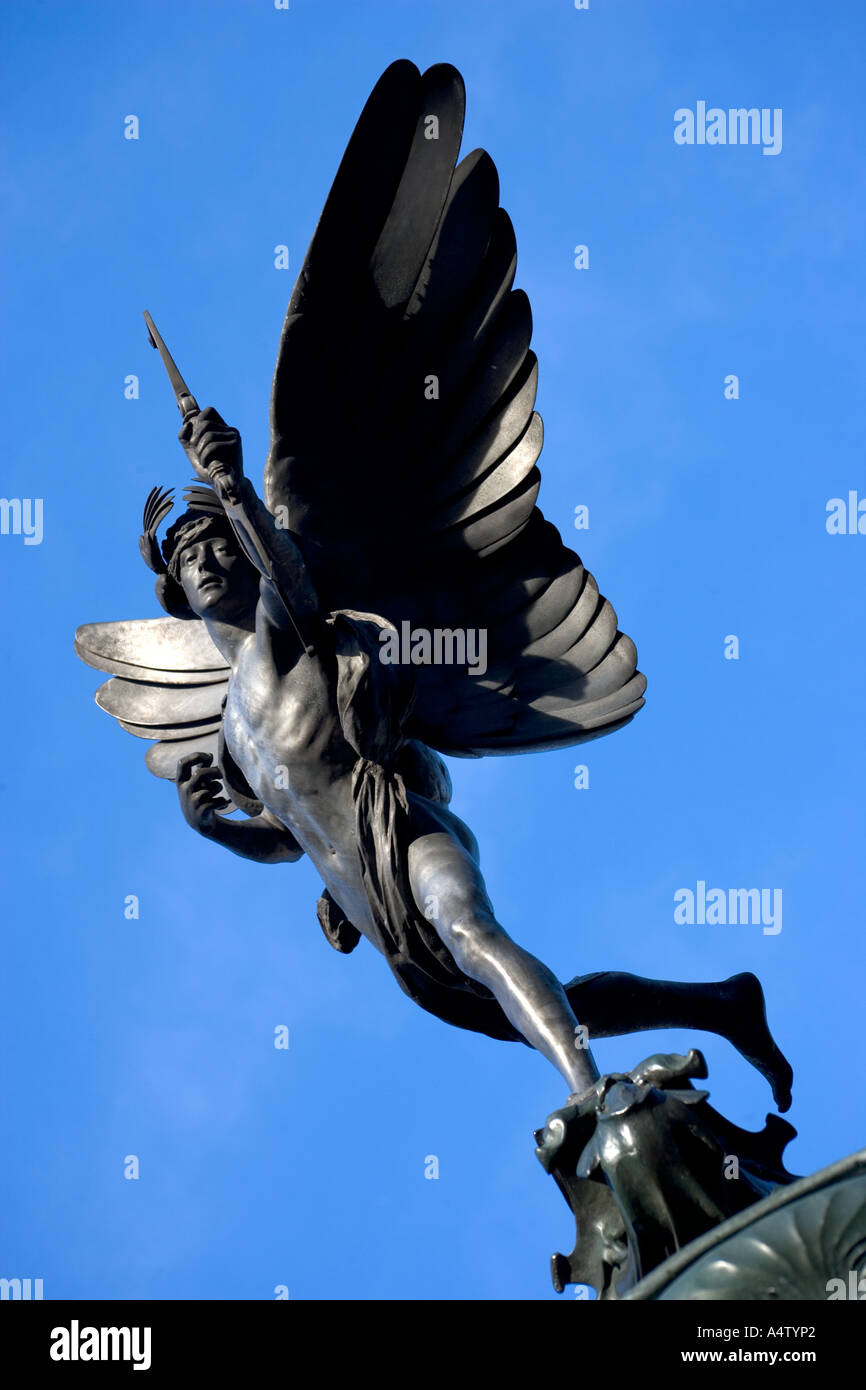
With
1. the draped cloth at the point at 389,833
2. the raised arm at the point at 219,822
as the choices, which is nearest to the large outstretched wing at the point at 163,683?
the raised arm at the point at 219,822

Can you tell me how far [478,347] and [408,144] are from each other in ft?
4.41

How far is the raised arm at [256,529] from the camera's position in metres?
11.0

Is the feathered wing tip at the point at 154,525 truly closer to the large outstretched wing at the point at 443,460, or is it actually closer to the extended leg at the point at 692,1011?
the large outstretched wing at the point at 443,460

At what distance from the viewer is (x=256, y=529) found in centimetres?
1127

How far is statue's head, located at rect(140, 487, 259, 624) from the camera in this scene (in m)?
12.4

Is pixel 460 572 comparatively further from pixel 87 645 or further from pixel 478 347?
pixel 87 645

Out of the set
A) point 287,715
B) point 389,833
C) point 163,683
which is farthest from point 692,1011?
point 163,683

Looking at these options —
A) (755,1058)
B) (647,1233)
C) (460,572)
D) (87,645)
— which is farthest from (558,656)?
(647,1233)

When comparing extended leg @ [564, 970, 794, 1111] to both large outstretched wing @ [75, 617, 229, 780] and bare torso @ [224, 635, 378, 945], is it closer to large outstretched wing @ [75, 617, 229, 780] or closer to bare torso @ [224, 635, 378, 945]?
bare torso @ [224, 635, 378, 945]

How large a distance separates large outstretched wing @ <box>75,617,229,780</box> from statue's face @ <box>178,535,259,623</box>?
160cm

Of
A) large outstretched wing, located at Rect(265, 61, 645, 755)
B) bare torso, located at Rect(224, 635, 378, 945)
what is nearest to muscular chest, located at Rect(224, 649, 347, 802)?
bare torso, located at Rect(224, 635, 378, 945)

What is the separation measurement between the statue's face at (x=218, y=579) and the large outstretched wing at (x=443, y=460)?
48cm
